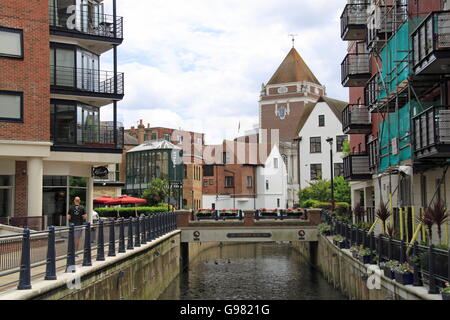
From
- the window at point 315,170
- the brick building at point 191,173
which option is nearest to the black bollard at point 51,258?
the brick building at point 191,173

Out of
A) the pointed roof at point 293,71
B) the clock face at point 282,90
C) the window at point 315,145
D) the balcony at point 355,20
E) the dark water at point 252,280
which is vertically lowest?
the dark water at point 252,280

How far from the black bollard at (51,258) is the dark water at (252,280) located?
12171 millimetres

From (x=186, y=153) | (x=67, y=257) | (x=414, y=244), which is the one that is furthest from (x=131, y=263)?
(x=186, y=153)

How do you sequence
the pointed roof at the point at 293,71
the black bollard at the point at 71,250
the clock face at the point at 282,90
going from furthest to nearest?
the pointed roof at the point at 293,71 → the clock face at the point at 282,90 → the black bollard at the point at 71,250

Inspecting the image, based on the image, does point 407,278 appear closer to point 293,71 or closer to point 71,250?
point 71,250

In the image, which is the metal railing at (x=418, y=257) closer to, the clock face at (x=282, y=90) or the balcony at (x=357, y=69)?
the balcony at (x=357, y=69)

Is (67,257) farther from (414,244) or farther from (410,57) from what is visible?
(410,57)

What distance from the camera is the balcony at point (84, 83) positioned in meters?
27.2

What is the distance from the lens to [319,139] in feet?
232

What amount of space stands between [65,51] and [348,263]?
15.2 metres

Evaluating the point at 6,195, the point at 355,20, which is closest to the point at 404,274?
the point at 6,195

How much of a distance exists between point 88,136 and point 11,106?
4.66 m

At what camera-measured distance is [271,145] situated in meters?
79.8

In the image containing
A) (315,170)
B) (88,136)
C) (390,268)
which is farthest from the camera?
(315,170)
